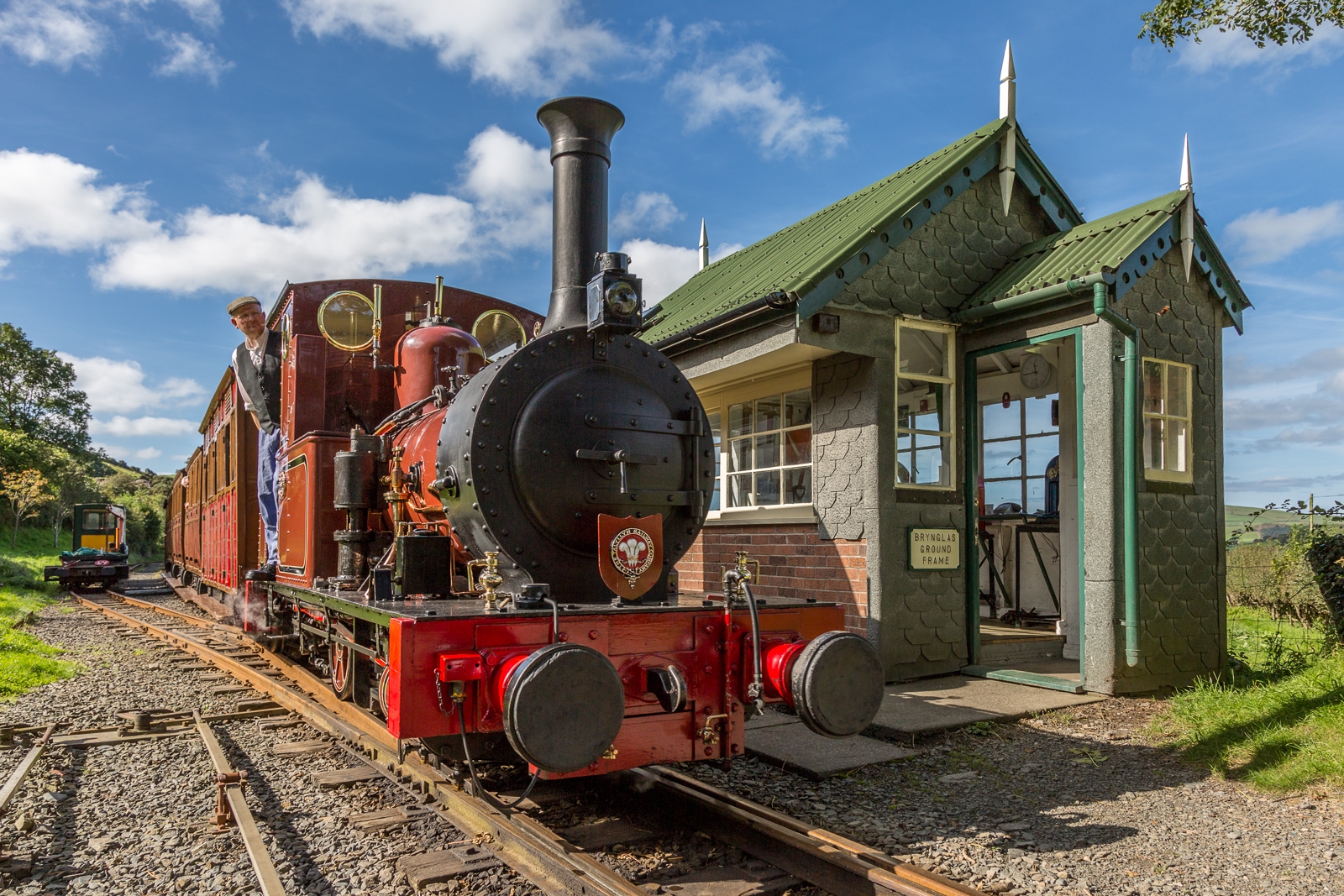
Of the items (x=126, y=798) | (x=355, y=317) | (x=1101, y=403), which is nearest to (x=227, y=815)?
(x=126, y=798)

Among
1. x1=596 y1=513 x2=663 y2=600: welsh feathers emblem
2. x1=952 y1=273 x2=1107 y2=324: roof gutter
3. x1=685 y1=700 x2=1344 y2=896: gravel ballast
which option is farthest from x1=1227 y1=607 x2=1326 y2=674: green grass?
x1=596 y1=513 x2=663 y2=600: welsh feathers emblem

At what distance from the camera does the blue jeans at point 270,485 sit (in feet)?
22.5

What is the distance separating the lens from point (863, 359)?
23.0ft

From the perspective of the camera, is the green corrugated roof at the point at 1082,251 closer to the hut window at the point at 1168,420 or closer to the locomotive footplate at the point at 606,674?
the hut window at the point at 1168,420

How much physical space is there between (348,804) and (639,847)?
4.75 feet

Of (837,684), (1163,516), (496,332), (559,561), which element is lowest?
(837,684)

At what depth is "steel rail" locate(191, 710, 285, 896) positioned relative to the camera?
10.3 feet

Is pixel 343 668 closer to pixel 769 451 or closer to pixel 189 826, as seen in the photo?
pixel 189 826

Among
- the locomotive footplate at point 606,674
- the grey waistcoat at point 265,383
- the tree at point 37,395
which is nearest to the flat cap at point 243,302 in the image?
the grey waistcoat at point 265,383

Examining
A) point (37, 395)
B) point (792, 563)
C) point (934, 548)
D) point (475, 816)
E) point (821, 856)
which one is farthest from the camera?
point (37, 395)

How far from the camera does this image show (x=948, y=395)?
7.29 m

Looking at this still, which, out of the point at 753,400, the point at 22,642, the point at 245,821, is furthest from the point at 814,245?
the point at 22,642

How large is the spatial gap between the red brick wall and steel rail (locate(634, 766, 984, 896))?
2.81m

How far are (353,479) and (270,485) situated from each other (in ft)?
8.90
